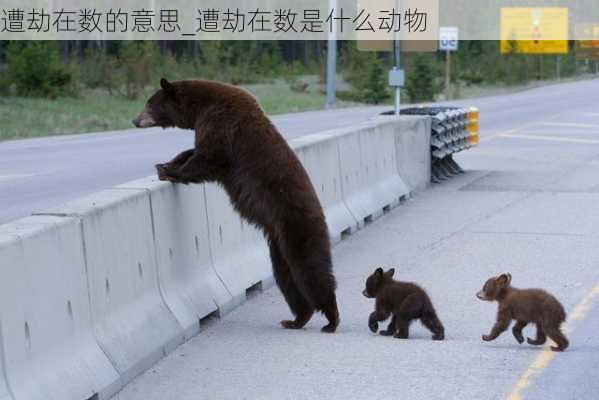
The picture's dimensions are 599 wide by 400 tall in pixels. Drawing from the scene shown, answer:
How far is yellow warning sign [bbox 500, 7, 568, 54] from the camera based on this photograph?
9544cm

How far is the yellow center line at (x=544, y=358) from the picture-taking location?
738 cm

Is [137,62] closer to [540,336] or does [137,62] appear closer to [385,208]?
[385,208]

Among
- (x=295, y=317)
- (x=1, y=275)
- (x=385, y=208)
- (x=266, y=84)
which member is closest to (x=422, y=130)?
(x=385, y=208)

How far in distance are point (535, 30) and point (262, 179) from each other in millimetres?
90355

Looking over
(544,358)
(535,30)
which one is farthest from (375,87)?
(544,358)

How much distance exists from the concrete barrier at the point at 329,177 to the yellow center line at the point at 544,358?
3420 mm

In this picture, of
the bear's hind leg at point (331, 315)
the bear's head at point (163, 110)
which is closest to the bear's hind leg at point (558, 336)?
the bear's hind leg at point (331, 315)

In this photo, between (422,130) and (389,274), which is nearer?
(389,274)

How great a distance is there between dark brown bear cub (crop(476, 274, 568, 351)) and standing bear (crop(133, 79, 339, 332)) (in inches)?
45.4

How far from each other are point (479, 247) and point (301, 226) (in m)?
4.57

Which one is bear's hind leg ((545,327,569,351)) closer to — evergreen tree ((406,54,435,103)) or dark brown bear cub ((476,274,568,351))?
dark brown bear cub ((476,274,568,351))

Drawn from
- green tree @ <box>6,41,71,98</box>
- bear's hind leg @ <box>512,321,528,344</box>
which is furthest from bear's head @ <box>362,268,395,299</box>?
green tree @ <box>6,41,71,98</box>

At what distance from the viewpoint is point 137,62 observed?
53.4 m

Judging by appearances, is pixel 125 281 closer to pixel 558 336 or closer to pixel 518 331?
pixel 518 331
